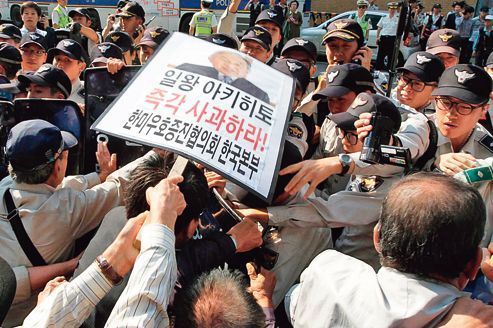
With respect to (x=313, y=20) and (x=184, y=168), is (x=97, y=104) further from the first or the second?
(x=313, y=20)

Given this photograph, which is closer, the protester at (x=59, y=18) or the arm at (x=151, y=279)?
the arm at (x=151, y=279)

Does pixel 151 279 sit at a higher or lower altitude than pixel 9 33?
higher

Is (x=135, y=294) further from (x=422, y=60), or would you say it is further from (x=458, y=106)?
(x=422, y=60)

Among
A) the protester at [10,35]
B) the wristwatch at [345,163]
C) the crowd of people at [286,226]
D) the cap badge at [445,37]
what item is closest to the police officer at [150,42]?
the crowd of people at [286,226]

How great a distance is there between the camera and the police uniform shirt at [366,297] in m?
1.17

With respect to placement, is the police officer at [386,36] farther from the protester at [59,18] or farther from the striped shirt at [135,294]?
the striped shirt at [135,294]

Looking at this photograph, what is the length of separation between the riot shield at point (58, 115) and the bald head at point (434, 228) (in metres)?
2.02

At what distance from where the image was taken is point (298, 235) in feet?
7.08

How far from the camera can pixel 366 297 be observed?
122 cm

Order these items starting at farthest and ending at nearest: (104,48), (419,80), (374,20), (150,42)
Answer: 1. (374,20)
2. (150,42)
3. (104,48)
4. (419,80)

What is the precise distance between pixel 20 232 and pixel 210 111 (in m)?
0.97

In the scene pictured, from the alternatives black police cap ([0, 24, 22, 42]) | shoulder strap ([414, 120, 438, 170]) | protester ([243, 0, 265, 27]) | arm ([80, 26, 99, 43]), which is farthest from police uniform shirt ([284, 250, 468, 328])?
protester ([243, 0, 265, 27])

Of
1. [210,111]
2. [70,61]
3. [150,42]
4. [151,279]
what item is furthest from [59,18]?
[151,279]

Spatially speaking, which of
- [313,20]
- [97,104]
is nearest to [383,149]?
[97,104]
